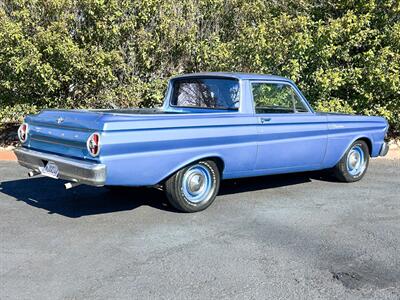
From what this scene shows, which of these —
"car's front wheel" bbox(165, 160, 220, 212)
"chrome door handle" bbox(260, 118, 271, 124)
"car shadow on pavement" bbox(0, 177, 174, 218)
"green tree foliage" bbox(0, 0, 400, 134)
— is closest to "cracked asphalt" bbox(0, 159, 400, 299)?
"car shadow on pavement" bbox(0, 177, 174, 218)

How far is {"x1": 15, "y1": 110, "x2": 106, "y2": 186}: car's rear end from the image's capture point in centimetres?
498

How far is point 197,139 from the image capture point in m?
5.64

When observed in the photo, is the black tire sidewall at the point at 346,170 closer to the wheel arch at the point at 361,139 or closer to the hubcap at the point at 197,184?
the wheel arch at the point at 361,139

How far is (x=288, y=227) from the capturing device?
215 inches

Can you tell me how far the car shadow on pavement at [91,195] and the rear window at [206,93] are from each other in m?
1.26

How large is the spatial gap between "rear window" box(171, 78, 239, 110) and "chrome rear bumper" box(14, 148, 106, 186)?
2133 mm

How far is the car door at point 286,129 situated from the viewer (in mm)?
6367

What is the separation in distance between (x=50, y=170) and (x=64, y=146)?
326 mm

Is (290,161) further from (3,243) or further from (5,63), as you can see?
(5,63)

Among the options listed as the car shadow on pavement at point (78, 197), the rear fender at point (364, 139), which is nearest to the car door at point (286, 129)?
the rear fender at point (364, 139)

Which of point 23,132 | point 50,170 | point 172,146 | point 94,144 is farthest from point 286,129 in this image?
point 23,132

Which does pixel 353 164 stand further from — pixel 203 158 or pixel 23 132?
pixel 23 132

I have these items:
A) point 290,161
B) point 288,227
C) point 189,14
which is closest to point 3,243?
point 288,227

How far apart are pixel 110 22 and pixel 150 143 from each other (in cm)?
577
